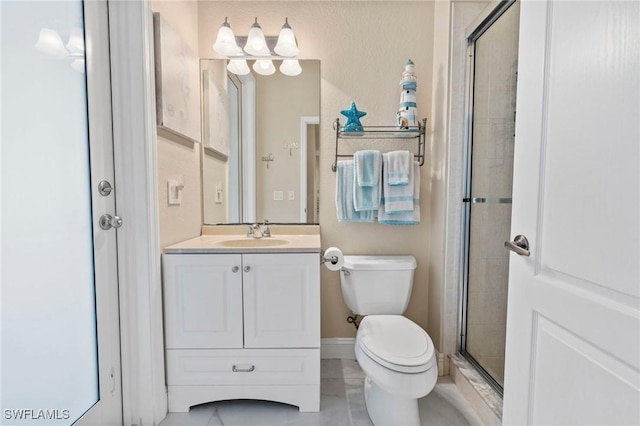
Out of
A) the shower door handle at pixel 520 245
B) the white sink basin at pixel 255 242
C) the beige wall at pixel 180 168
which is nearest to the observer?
the shower door handle at pixel 520 245

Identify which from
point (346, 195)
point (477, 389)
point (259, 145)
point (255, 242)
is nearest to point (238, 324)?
point (255, 242)

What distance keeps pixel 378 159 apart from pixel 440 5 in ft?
3.19

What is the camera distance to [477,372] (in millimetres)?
1521

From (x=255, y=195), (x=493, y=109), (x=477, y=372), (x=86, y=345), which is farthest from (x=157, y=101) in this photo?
(x=477, y=372)

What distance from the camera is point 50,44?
0.96 m

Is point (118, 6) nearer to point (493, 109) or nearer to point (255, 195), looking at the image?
point (255, 195)

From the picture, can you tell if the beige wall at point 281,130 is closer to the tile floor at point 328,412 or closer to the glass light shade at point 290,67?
the glass light shade at point 290,67

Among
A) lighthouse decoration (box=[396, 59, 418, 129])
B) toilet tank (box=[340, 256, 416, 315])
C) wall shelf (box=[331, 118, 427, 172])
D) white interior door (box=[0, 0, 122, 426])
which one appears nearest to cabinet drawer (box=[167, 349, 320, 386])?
white interior door (box=[0, 0, 122, 426])

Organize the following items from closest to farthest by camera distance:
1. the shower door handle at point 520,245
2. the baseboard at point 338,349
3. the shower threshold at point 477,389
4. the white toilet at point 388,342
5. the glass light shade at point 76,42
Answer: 1. the shower door handle at point 520,245
2. the glass light shade at point 76,42
3. the white toilet at point 388,342
4. the shower threshold at point 477,389
5. the baseboard at point 338,349

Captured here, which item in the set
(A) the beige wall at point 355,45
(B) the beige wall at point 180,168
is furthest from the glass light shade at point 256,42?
(B) the beige wall at point 180,168

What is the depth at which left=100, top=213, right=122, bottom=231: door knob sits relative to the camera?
117 centimetres

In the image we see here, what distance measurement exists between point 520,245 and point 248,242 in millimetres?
1332

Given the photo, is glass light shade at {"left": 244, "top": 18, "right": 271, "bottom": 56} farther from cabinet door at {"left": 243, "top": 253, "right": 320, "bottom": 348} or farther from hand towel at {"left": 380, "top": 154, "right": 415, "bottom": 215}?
cabinet door at {"left": 243, "top": 253, "right": 320, "bottom": 348}

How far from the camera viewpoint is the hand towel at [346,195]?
175 cm
